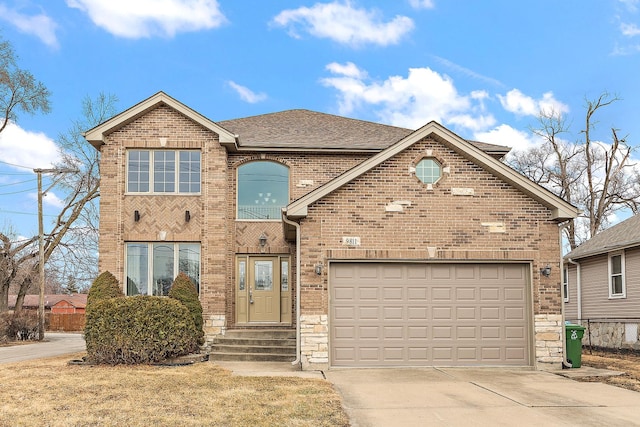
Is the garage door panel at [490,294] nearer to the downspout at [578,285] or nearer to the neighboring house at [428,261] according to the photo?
the neighboring house at [428,261]

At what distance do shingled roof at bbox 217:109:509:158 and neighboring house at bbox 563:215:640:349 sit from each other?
5000mm

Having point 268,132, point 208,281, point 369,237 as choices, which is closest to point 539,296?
point 369,237

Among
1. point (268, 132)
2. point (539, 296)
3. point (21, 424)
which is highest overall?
point (268, 132)

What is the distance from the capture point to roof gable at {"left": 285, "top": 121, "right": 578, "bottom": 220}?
43.0 feet

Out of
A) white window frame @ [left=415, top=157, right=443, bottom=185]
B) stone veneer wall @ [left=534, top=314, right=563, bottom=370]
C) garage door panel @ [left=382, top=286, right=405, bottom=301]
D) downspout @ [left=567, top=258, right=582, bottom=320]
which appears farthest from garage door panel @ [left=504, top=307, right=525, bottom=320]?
downspout @ [left=567, top=258, right=582, bottom=320]

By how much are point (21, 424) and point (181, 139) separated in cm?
1018

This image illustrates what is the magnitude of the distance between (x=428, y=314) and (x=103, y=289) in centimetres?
777

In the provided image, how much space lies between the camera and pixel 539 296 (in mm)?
13188

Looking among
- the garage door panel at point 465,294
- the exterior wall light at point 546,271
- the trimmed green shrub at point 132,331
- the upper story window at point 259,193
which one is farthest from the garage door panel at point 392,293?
the upper story window at point 259,193

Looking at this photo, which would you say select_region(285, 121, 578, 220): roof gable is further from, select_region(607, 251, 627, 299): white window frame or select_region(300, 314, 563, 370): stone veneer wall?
select_region(607, 251, 627, 299): white window frame

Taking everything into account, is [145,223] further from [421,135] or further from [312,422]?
[312,422]

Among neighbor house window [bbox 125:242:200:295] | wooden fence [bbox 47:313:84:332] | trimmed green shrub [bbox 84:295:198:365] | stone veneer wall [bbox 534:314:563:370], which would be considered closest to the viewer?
stone veneer wall [bbox 534:314:563:370]

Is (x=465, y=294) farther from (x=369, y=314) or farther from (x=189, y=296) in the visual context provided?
(x=189, y=296)

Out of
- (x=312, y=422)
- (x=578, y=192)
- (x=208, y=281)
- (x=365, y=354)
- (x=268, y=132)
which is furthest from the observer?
(x=578, y=192)
